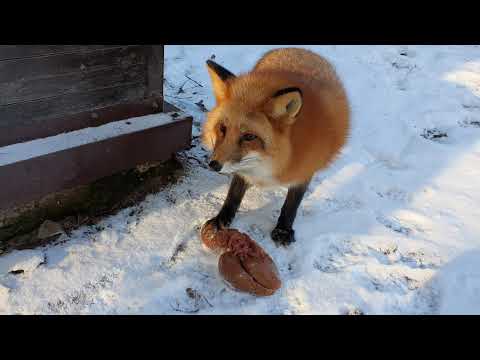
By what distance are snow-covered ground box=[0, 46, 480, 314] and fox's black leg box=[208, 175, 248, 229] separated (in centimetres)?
9

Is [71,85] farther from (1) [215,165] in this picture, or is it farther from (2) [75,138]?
(1) [215,165]

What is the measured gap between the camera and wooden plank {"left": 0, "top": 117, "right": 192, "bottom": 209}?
202 cm

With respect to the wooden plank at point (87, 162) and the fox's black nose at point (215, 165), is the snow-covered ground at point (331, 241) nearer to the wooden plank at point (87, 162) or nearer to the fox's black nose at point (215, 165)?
the wooden plank at point (87, 162)

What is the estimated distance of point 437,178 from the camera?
261cm

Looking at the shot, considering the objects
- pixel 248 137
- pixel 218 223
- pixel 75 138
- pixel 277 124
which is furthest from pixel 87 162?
pixel 277 124

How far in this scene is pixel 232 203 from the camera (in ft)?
7.39

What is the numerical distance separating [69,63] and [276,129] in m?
1.03

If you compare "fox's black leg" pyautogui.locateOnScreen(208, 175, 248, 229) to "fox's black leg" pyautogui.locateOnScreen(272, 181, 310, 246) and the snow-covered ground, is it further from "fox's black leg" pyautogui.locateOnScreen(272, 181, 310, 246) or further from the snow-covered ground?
"fox's black leg" pyautogui.locateOnScreen(272, 181, 310, 246)

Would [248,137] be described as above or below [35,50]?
below

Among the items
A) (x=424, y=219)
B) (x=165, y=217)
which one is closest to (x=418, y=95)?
(x=424, y=219)

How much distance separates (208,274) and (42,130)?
1.08 meters

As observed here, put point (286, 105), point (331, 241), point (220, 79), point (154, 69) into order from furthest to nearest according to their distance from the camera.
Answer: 1. point (154, 69)
2. point (331, 241)
3. point (220, 79)
4. point (286, 105)

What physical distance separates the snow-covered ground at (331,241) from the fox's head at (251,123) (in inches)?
22.4

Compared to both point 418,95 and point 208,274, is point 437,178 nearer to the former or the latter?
point 418,95
